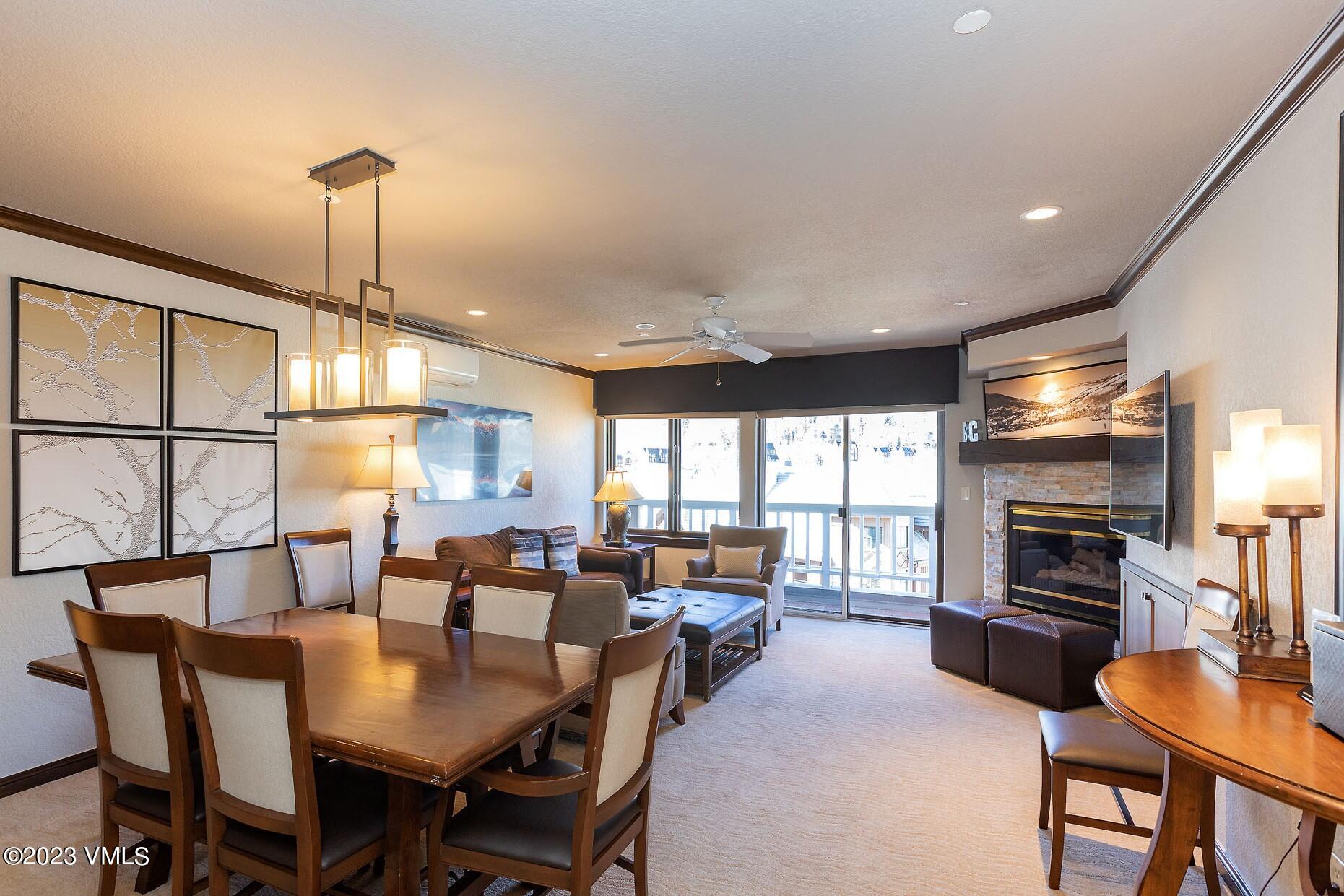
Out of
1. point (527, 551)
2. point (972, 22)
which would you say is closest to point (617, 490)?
point (527, 551)

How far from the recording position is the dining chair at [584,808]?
168 centimetres

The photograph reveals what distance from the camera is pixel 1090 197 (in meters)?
2.79

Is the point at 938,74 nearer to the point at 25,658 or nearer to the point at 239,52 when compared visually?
the point at 239,52

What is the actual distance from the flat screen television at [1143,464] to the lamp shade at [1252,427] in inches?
46.2

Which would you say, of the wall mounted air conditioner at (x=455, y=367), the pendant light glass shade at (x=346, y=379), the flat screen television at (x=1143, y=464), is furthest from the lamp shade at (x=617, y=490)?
the pendant light glass shade at (x=346, y=379)

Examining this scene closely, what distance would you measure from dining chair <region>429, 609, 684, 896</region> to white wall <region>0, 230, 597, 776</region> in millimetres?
2569

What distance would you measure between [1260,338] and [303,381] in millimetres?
3525

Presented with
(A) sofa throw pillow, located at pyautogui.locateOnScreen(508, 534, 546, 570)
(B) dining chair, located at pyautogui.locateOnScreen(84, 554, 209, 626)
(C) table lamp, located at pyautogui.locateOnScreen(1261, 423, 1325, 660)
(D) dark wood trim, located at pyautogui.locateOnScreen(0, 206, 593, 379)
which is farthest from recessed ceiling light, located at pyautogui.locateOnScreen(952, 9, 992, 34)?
(A) sofa throw pillow, located at pyautogui.locateOnScreen(508, 534, 546, 570)

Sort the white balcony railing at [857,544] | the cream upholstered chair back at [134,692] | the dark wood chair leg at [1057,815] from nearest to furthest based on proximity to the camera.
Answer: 1. the cream upholstered chair back at [134,692]
2. the dark wood chair leg at [1057,815]
3. the white balcony railing at [857,544]

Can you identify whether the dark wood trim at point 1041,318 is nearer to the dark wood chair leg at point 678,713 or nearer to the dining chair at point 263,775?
the dark wood chair leg at point 678,713

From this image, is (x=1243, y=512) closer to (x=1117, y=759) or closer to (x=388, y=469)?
(x=1117, y=759)

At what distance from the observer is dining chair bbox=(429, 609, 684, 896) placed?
66.3 inches

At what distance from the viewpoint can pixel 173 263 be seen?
358 cm

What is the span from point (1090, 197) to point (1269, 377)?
3.38 feet
